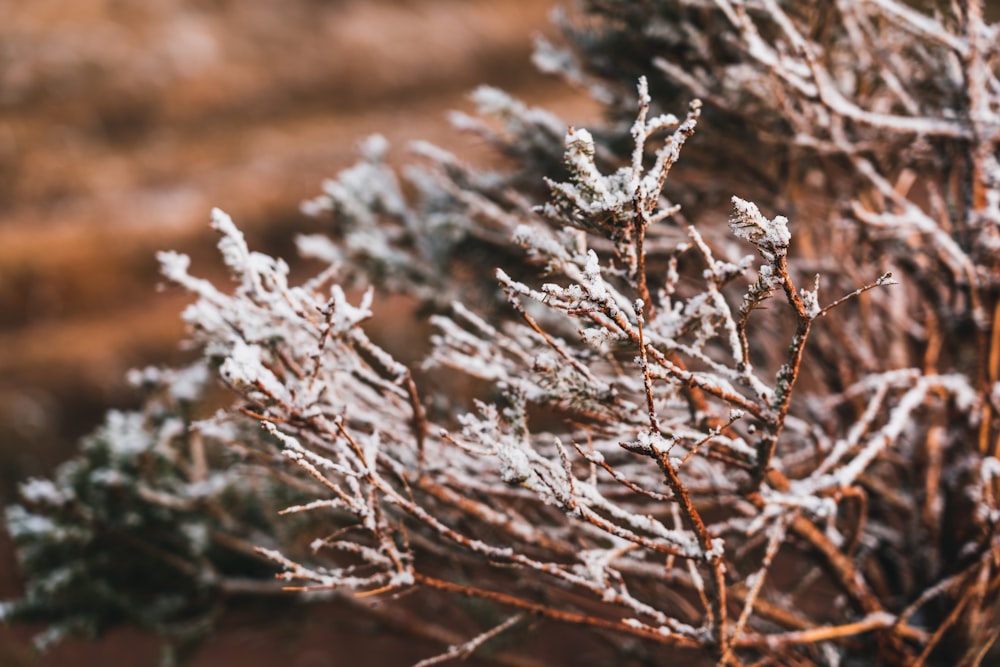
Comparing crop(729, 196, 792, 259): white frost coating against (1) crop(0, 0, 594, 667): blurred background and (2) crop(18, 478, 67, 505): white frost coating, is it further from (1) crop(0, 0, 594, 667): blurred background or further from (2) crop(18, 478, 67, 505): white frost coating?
(1) crop(0, 0, 594, 667): blurred background

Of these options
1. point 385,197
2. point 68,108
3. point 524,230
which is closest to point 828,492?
point 524,230

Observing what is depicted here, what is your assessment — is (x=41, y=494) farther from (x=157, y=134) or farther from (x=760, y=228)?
(x=157, y=134)

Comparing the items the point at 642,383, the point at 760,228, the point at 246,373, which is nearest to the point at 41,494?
the point at 246,373

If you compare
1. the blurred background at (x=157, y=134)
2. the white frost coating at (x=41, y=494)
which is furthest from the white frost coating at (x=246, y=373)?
the blurred background at (x=157, y=134)

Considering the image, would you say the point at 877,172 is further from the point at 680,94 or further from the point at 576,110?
the point at 576,110

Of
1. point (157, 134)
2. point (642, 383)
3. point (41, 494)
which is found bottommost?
point (642, 383)

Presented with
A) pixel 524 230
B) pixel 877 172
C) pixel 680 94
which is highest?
pixel 680 94
